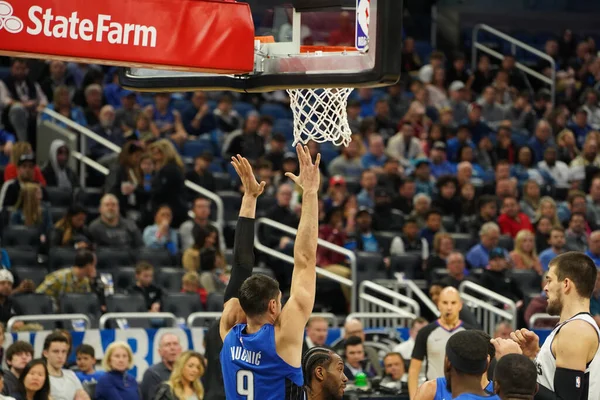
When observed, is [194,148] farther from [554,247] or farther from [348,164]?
[554,247]

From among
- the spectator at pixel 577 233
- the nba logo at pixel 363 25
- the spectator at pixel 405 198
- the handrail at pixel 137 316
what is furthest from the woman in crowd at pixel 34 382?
the spectator at pixel 577 233

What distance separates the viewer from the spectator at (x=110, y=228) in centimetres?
1434

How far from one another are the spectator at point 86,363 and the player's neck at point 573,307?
5.71 meters

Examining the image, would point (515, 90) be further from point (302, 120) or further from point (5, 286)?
point (302, 120)

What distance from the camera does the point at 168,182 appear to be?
1514 cm

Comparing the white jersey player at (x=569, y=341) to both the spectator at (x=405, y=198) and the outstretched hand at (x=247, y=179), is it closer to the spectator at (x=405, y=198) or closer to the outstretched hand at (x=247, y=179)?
the outstretched hand at (x=247, y=179)

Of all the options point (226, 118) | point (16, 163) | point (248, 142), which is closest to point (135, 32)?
point (16, 163)

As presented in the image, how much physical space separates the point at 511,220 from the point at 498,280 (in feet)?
6.29

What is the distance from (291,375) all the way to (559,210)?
40.4 ft

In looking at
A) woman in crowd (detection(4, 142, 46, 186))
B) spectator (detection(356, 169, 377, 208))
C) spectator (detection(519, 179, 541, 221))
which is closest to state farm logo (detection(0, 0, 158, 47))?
woman in crowd (detection(4, 142, 46, 186))

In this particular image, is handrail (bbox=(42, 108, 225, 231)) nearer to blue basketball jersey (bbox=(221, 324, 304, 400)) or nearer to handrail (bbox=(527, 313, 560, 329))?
handrail (bbox=(527, 313, 560, 329))

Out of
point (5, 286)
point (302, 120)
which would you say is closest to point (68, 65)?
point (5, 286)

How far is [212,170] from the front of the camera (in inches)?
682

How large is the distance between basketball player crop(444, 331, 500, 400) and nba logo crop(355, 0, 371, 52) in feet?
6.61
